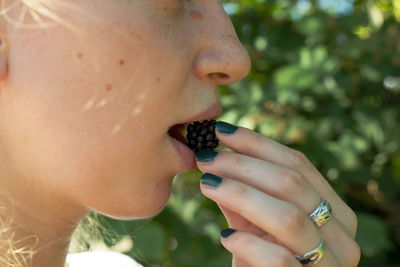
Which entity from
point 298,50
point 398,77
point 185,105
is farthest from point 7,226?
point 398,77

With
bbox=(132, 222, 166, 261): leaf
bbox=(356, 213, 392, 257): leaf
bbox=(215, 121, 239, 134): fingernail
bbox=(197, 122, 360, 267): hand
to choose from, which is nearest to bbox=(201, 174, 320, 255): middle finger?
bbox=(197, 122, 360, 267): hand

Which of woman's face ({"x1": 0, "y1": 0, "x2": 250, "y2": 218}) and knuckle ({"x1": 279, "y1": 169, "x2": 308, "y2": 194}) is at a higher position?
woman's face ({"x1": 0, "y1": 0, "x2": 250, "y2": 218})

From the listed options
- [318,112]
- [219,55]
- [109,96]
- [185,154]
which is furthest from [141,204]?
[318,112]

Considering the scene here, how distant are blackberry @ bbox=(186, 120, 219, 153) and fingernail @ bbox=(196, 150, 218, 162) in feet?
0.05

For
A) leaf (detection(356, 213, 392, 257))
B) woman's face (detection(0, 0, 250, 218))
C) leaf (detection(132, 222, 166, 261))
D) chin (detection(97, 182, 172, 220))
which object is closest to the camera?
woman's face (detection(0, 0, 250, 218))

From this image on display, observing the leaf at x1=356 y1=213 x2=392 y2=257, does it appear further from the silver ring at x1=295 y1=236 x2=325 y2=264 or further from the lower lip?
the lower lip

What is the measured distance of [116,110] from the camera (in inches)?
36.7

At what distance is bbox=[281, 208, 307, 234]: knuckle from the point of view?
0.93 metres

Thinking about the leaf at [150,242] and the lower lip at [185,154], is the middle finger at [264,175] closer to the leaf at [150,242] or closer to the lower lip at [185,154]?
the lower lip at [185,154]

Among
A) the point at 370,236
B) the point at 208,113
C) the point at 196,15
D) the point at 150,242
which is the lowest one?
the point at 370,236

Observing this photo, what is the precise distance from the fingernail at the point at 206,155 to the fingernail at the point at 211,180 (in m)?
0.04

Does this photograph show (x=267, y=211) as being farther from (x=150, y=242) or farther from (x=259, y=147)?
(x=150, y=242)

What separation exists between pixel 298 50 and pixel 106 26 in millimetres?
1285

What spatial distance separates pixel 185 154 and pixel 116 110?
177mm
